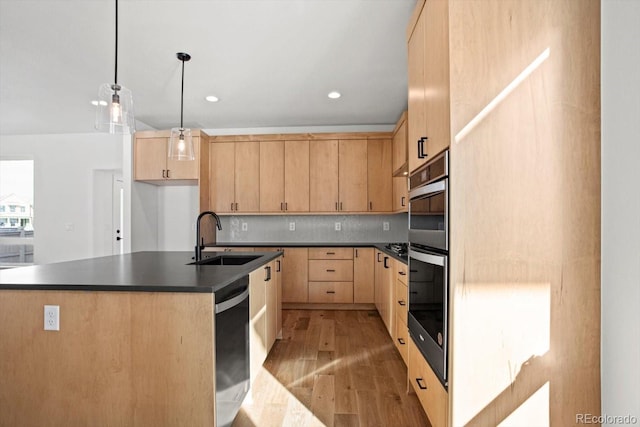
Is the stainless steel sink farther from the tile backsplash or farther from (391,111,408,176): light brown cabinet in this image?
the tile backsplash

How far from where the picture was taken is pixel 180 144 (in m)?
2.74

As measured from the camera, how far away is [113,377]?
4.80ft

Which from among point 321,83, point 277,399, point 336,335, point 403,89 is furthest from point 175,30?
point 336,335

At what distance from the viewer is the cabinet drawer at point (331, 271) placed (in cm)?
426

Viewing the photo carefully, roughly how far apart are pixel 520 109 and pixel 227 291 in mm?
1537

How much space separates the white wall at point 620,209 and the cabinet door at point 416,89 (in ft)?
2.38

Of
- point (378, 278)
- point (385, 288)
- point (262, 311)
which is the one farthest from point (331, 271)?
point (262, 311)

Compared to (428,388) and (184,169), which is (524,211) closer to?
(428,388)

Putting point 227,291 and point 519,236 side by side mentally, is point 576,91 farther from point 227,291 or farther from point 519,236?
point 227,291

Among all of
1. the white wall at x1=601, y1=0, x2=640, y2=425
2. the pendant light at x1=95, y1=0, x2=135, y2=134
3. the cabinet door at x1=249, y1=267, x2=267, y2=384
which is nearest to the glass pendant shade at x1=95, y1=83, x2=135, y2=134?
the pendant light at x1=95, y1=0, x2=135, y2=134

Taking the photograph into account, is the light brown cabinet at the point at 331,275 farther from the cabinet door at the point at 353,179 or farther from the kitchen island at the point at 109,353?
the kitchen island at the point at 109,353

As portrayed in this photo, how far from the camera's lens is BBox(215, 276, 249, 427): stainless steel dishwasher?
4.92 feet

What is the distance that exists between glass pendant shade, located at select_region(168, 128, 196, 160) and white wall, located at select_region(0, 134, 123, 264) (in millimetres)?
3252

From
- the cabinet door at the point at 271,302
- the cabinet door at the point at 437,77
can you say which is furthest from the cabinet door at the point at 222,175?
the cabinet door at the point at 437,77
